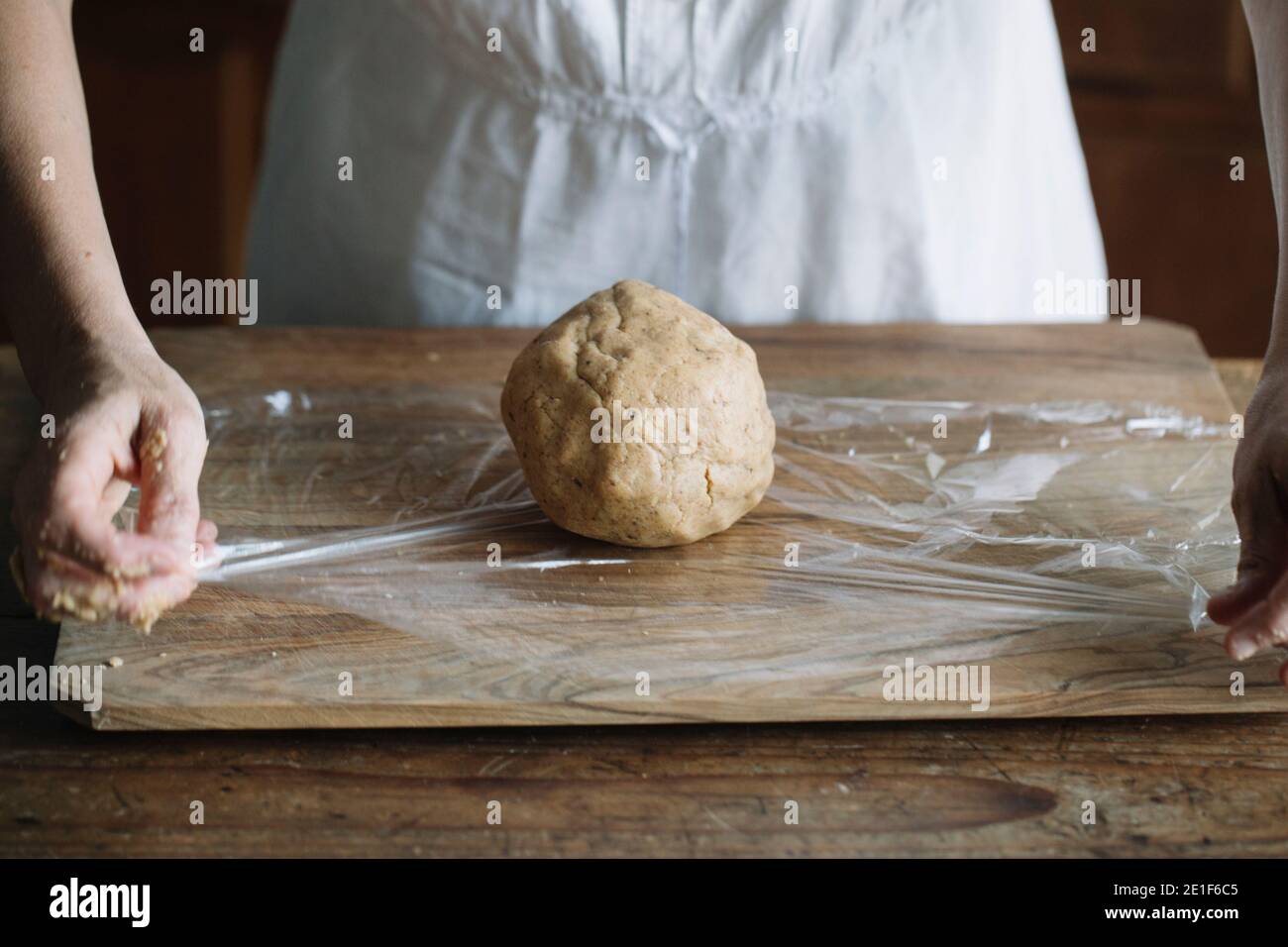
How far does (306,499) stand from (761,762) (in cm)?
62

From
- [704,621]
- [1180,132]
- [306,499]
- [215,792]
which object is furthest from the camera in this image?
[1180,132]

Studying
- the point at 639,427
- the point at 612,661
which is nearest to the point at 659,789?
the point at 612,661

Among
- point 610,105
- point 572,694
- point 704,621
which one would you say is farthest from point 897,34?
point 572,694

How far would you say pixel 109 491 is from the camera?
107cm

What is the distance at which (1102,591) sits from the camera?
122 centimetres

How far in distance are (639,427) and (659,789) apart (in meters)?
0.38

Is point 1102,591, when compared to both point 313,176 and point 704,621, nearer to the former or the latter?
point 704,621

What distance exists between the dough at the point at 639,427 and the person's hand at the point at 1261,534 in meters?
0.46

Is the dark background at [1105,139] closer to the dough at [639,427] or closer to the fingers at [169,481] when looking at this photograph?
the dough at [639,427]

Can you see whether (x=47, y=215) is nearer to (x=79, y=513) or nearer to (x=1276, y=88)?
(x=79, y=513)

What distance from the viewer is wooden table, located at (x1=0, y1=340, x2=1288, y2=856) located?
970 millimetres

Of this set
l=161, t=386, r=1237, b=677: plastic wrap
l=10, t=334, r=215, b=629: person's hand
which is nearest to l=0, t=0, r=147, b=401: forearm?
l=10, t=334, r=215, b=629: person's hand

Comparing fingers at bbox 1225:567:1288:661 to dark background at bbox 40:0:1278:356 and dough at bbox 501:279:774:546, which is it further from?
dark background at bbox 40:0:1278:356

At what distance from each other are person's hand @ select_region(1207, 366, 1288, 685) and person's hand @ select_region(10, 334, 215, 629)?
0.89 meters
